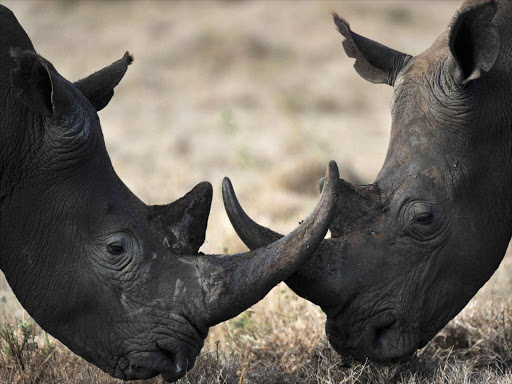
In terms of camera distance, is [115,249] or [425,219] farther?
[425,219]

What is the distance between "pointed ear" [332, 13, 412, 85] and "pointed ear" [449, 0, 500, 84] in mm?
728

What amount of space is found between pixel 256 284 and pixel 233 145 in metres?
8.70

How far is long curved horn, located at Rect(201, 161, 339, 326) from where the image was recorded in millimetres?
4344

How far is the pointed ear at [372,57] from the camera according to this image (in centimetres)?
564

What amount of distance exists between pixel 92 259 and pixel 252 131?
954 centimetres

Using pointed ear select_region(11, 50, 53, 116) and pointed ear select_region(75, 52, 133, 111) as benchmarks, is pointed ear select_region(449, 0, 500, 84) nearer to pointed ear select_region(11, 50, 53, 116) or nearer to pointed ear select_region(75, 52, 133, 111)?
pointed ear select_region(75, 52, 133, 111)

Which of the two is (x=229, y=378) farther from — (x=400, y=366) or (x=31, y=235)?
(x=31, y=235)

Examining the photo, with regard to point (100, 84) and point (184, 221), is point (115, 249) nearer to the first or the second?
point (184, 221)

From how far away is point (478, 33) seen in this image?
15.9 ft

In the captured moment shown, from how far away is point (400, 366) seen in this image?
5254 mm

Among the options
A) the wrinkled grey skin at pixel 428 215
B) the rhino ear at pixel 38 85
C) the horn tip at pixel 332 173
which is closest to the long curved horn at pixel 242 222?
the wrinkled grey skin at pixel 428 215

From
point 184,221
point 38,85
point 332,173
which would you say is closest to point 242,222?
point 184,221

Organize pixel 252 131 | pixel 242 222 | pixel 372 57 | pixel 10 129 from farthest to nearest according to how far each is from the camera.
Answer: pixel 252 131 → pixel 372 57 → pixel 242 222 → pixel 10 129

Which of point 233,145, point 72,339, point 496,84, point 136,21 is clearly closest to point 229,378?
point 72,339
